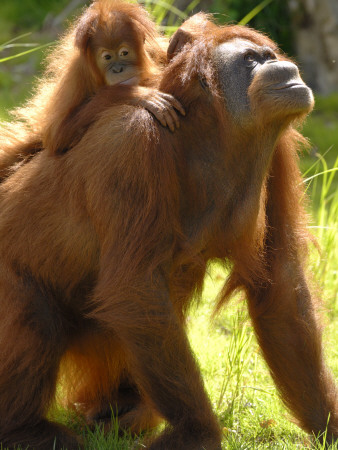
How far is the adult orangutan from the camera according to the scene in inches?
103

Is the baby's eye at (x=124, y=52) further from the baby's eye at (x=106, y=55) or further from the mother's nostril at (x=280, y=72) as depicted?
the mother's nostril at (x=280, y=72)

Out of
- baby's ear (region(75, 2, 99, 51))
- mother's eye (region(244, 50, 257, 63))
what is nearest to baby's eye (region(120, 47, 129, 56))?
baby's ear (region(75, 2, 99, 51))

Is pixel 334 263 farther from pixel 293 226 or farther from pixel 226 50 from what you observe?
pixel 226 50

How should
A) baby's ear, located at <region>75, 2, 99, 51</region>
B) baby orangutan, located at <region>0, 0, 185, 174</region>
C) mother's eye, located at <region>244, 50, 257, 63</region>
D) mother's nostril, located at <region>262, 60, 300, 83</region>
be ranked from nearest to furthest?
1. mother's nostril, located at <region>262, 60, 300, 83</region>
2. mother's eye, located at <region>244, 50, 257, 63</region>
3. baby orangutan, located at <region>0, 0, 185, 174</region>
4. baby's ear, located at <region>75, 2, 99, 51</region>

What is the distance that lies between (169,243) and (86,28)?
1333 mm

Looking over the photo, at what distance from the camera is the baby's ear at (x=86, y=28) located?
3426 millimetres

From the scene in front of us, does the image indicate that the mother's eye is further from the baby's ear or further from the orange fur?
the baby's ear

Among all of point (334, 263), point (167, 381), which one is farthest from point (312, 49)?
point (167, 381)

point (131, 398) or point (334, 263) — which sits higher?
point (131, 398)

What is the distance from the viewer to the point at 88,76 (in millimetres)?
3299

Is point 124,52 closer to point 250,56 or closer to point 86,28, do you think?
point 86,28

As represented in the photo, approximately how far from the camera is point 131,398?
3.52 metres

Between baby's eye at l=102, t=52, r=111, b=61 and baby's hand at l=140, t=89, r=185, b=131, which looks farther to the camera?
baby's eye at l=102, t=52, r=111, b=61

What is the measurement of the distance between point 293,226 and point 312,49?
20.4 ft
